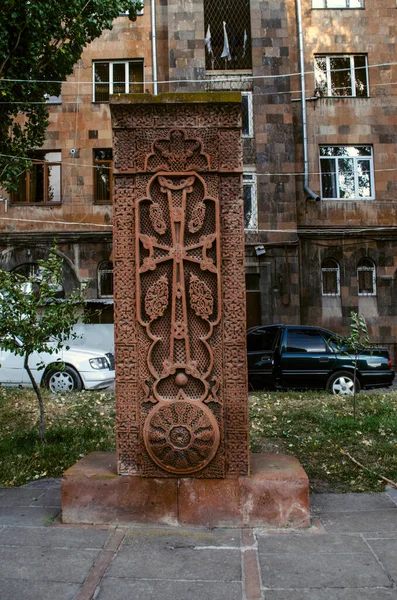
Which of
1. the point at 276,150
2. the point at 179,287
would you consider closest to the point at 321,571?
the point at 179,287

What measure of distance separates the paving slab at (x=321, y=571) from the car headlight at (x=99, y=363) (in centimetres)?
854

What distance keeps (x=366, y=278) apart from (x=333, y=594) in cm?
1828

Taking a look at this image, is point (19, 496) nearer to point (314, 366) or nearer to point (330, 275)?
point (314, 366)

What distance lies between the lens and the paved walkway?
Result: 3.02 m

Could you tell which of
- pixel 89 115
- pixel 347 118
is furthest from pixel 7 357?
pixel 347 118

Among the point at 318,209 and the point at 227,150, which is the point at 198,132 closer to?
the point at 227,150

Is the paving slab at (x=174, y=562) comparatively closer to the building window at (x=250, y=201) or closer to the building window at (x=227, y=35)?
the building window at (x=250, y=201)

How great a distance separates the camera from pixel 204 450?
13.3 ft

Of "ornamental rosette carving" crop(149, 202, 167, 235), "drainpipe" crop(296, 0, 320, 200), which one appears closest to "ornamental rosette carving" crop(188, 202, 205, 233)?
"ornamental rosette carving" crop(149, 202, 167, 235)

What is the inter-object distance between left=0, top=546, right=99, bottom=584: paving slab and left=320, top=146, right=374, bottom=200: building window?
18.5 meters

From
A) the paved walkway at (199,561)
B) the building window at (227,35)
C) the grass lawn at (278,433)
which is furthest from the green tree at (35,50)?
the paved walkway at (199,561)

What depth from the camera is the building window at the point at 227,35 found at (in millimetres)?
20016

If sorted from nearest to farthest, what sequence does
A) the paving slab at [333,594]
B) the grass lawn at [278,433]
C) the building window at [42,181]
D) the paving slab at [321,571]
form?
the paving slab at [333,594], the paving slab at [321,571], the grass lawn at [278,433], the building window at [42,181]

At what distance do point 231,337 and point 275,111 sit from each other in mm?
17271
